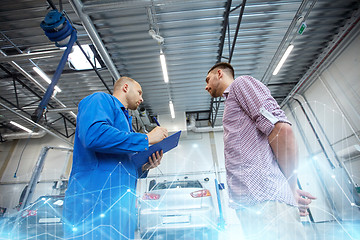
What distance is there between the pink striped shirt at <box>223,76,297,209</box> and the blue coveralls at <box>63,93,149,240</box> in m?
0.47

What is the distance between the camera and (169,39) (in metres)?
4.52

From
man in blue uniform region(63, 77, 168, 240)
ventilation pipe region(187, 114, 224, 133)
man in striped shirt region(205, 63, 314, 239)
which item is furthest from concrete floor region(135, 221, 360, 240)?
ventilation pipe region(187, 114, 224, 133)

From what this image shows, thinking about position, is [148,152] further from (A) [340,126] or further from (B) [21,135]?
(B) [21,135]

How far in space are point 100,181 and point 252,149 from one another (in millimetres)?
695

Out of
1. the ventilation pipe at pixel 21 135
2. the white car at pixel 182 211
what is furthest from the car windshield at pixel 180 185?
the ventilation pipe at pixel 21 135

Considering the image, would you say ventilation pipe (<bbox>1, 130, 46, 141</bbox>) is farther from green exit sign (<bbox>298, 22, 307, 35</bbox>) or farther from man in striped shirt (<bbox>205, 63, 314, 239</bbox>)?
green exit sign (<bbox>298, 22, 307, 35</bbox>)

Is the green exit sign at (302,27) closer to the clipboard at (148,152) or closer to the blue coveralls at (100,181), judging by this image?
the clipboard at (148,152)

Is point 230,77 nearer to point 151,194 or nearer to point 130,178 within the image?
point 130,178

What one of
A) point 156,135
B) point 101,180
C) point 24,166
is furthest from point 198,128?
point 24,166

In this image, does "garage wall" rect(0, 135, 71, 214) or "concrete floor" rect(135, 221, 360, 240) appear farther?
"garage wall" rect(0, 135, 71, 214)

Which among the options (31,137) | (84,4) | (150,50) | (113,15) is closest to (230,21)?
(150,50)

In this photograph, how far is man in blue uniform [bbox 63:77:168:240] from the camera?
60 centimetres

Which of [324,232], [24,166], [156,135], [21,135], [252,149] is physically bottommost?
[324,232]

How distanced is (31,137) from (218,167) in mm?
10062
